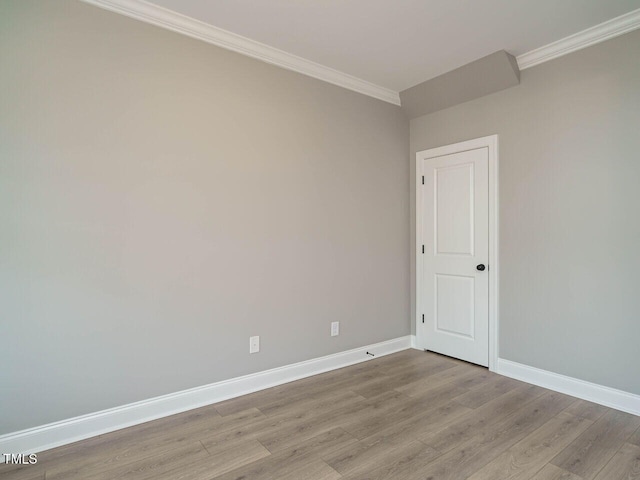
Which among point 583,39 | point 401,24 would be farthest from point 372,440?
point 583,39

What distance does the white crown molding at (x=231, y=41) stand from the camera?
2237mm

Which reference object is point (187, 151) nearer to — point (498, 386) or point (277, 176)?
point (277, 176)

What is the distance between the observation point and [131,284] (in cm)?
228

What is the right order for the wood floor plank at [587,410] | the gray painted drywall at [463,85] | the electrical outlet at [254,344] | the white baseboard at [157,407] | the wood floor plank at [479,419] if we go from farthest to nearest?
1. the gray painted drywall at [463,85]
2. the electrical outlet at [254,344]
3. the wood floor plank at [587,410]
4. the wood floor plank at [479,419]
5. the white baseboard at [157,407]

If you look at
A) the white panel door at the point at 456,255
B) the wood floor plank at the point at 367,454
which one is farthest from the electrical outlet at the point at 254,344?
the white panel door at the point at 456,255

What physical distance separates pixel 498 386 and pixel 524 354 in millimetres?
386

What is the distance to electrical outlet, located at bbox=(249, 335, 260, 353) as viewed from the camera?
2.77 metres

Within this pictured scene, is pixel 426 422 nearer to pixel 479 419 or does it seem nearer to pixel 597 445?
pixel 479 419

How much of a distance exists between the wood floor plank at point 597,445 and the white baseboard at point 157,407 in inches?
70.4

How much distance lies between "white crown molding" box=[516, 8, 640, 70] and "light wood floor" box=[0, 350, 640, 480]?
8.75ft

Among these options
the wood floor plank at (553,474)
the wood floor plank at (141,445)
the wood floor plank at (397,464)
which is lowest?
the wood floor plank at (553,474)

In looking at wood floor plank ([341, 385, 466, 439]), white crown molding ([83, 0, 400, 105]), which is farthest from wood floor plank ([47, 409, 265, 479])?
white crown molding ([83, 0, 400, 105])

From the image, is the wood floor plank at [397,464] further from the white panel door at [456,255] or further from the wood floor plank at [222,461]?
the white panel door at [456,255]

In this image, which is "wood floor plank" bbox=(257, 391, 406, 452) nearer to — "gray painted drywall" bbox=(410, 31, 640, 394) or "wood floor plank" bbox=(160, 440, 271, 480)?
"wood floor plank" bbox=(160, 440, 271, 480)
